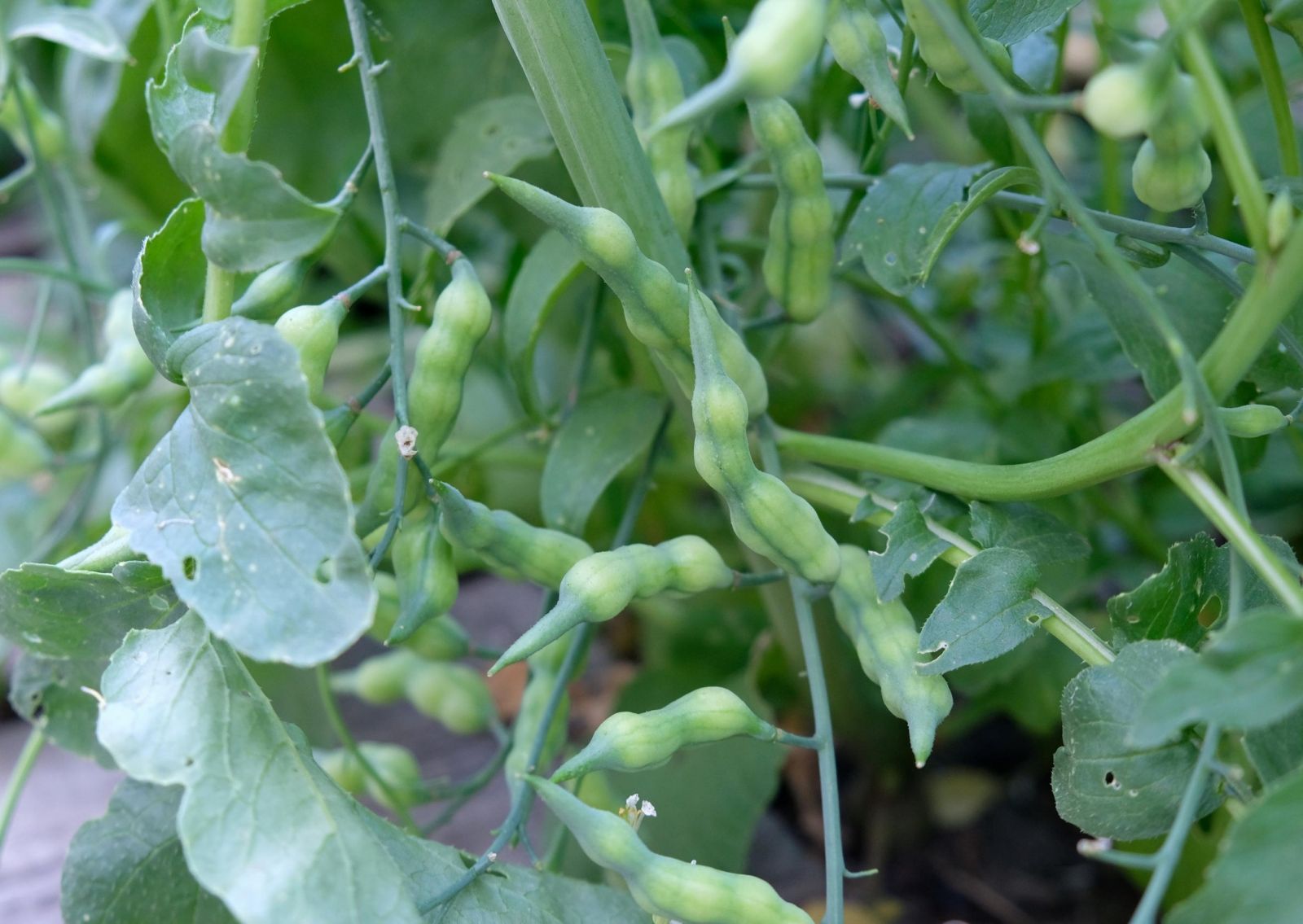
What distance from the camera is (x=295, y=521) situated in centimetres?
41

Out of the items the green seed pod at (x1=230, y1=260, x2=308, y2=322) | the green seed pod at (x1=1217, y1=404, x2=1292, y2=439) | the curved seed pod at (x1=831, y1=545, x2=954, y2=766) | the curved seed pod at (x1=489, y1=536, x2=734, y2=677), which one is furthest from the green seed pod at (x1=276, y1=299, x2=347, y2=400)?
the green seed pod at (x1=1217, y1=404, x2=1292, y2=439)

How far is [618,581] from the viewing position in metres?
0.46

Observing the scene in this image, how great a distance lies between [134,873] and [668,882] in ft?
0.84

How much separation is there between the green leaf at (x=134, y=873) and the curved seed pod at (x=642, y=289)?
30cm

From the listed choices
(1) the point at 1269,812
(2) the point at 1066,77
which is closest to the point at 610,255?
(1) the point at 1269,812

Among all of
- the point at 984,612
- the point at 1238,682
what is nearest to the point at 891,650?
the point at 984,612

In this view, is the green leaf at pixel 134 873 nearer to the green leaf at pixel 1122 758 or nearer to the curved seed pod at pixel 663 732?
the curved seed pod at pixel 663 732

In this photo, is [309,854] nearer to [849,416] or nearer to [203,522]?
[203,522]

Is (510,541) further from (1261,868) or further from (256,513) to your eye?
(1261,868)

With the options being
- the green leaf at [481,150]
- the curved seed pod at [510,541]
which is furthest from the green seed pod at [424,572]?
the green leaf at [481,150]

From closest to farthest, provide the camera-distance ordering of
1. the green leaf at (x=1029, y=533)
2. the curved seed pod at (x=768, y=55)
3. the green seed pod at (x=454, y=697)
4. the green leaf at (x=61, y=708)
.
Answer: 1. the curved seed pod at (x=768, y=55)
2. the green leaf at (x=1029, y=533)
3. the green leaf at (x=61, y=708)
4. the green seed pod at (x=454, y=697)

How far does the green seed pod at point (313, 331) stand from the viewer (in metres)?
0.47

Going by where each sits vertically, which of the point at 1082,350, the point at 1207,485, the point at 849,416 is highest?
the point at 1207,485

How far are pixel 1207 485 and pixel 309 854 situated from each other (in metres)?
0.34
